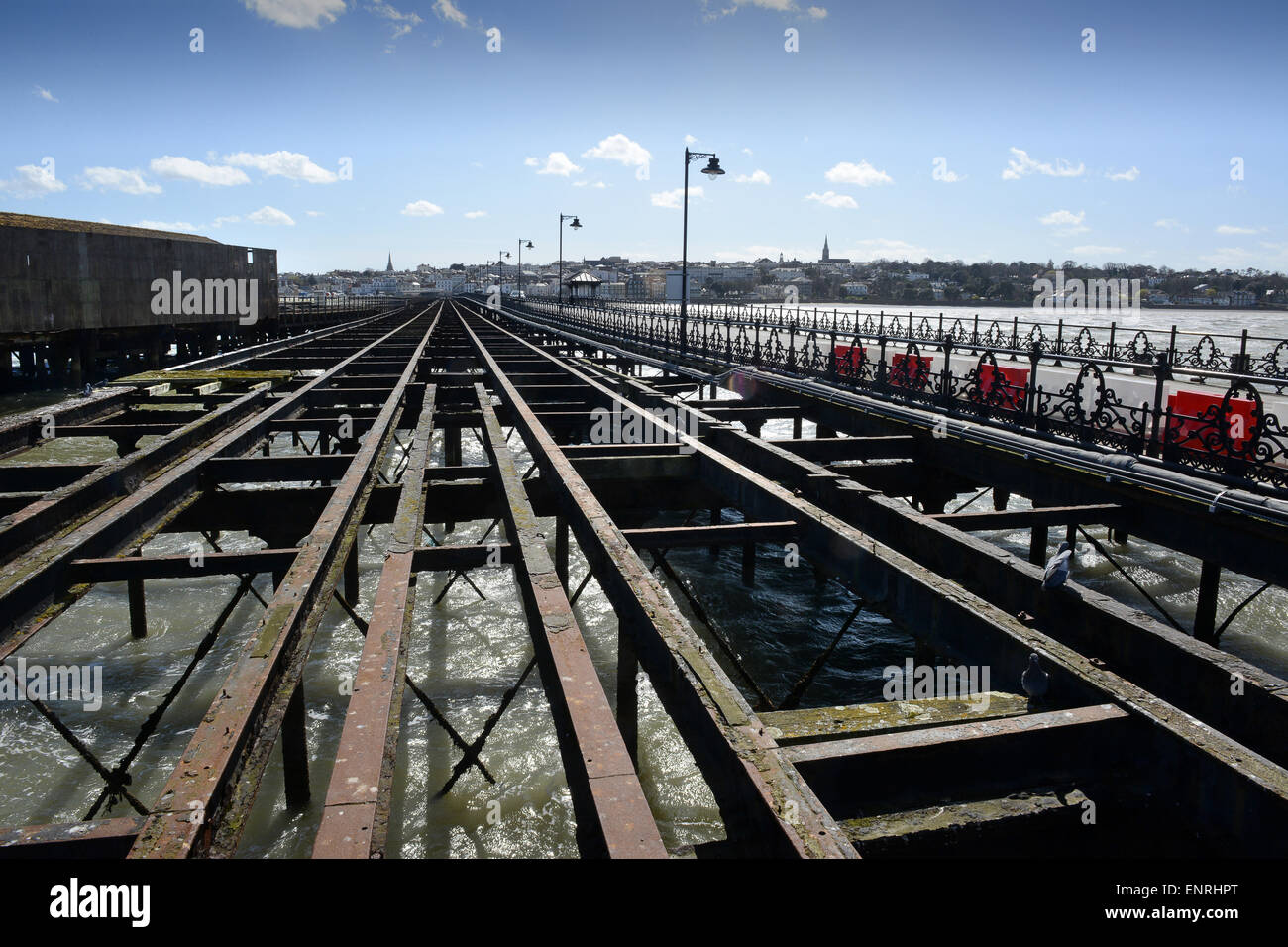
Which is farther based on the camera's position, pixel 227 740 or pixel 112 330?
pixel 112 330

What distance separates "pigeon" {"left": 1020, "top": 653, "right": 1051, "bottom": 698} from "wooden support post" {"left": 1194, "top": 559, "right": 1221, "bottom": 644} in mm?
8410

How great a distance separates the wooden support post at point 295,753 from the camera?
565 centimetres

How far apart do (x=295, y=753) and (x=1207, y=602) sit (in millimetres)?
10586

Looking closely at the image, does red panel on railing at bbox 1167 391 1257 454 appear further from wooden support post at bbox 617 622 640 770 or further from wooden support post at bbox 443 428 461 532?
wooden support post at bbox 443 428 461 532

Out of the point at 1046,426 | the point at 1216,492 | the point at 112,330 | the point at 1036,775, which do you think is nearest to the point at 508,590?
the point at 1046,426

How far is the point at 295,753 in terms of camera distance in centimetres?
604

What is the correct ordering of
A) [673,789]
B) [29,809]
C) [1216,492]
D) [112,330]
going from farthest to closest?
[112,330] < [673,789] < [29,809] < [1216,492]

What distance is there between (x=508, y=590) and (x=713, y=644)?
148 inches

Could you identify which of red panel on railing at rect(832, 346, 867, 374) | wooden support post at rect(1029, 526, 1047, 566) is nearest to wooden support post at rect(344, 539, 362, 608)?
wooden support post at rect(1029, 526, 1047, 566)

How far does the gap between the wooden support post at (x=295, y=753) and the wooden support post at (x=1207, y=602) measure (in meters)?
10.3

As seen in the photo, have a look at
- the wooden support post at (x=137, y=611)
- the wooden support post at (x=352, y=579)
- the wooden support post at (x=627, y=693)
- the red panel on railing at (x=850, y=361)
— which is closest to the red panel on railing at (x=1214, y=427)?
the wooden support post at (x=627, y=693)

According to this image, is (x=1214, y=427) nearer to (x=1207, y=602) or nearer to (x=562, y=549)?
(x=1207, y=602)
